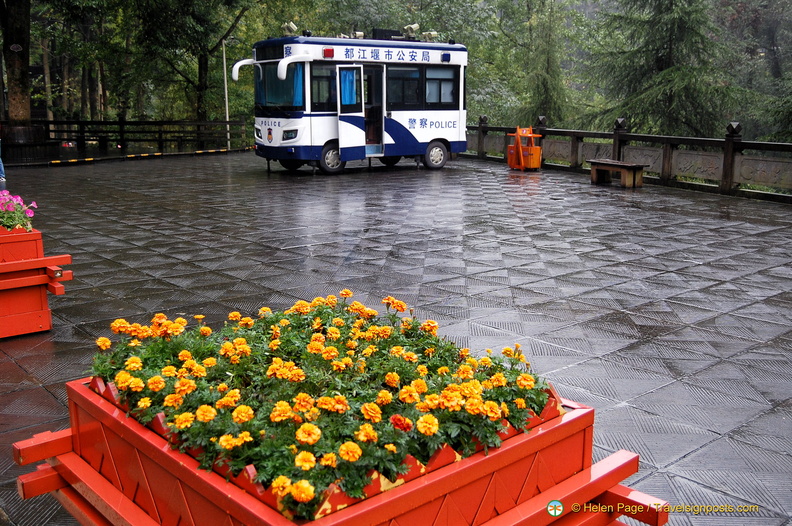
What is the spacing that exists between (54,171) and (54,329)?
15542mm

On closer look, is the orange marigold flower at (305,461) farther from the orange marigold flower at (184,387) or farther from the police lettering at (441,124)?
the police lettering at (441,124)

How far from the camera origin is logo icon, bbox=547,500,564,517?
2.67 metres

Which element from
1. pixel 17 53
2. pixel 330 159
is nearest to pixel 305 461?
pixel 330 159

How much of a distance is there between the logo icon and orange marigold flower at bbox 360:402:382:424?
699mm

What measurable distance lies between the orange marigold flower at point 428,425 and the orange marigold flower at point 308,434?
313mm

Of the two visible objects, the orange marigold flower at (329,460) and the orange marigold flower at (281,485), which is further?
the orange marigold flower at (329,460)

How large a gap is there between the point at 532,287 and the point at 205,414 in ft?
18.9

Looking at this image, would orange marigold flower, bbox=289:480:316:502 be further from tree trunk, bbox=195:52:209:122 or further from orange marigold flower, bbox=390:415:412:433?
tree trunk, bbox=195:52:209:122

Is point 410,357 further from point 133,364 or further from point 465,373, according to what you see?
point 133,364

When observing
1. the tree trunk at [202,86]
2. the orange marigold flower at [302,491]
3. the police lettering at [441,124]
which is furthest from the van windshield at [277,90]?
the orange marigold flower at [302,491]

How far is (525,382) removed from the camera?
9.19 ft

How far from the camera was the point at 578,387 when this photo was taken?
5070mm

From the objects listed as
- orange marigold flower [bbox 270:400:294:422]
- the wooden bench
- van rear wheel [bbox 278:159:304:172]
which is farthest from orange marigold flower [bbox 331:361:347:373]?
van rear wheel [bbox 278:159:304:172]

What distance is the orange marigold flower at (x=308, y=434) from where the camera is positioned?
7.52ft
